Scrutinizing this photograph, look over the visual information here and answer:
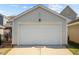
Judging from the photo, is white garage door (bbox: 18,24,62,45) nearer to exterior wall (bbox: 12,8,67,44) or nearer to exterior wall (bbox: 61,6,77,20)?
exterior wall (bbox: 12,8,67,44)

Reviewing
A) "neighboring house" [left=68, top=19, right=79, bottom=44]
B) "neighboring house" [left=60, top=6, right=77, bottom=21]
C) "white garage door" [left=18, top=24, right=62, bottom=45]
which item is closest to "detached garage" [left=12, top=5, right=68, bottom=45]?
"white garage door" [left=18, top=24, right=62, bottom=45]

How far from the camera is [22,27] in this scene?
1523 cm

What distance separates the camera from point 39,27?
15.2 metres

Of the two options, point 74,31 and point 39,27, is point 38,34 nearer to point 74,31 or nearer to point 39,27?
point 39,27

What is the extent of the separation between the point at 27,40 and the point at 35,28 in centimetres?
112

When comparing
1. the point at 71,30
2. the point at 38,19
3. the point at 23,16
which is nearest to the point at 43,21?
the point at 38,19

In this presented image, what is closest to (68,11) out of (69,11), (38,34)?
(69,11)

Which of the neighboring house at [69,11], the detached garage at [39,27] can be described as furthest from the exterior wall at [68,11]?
the detached garage at [39,27]

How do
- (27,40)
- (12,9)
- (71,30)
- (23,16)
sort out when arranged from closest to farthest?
(12,9)
(27,40)
(23,16)
(71,30)

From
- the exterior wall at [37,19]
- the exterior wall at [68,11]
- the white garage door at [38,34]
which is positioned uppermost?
the exterior wall at [68,11]

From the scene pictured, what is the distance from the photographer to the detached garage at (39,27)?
15070 millimetres

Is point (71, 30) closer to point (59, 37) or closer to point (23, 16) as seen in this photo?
point (59, 37)

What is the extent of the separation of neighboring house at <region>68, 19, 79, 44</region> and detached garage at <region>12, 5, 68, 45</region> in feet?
2.85

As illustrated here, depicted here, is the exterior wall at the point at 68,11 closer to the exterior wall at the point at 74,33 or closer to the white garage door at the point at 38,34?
the exterior wall at the point at 74,33
